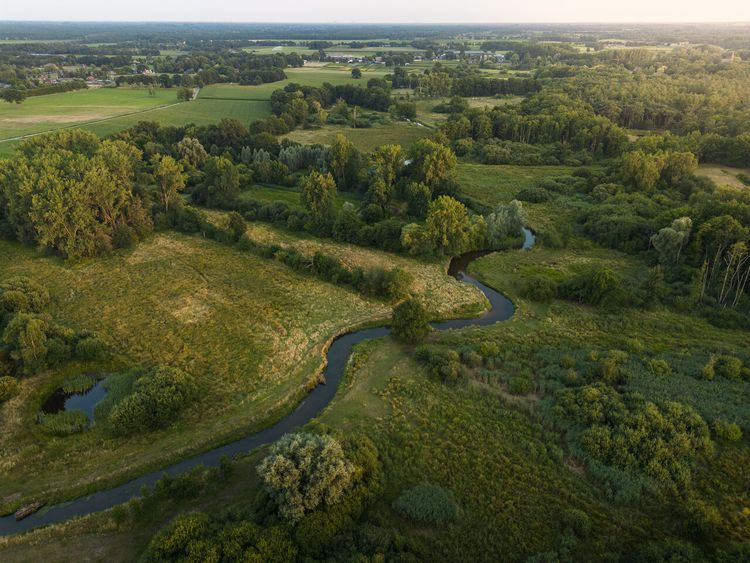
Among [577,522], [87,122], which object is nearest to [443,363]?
[577,522]

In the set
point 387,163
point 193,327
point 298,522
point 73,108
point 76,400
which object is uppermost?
point 73,108

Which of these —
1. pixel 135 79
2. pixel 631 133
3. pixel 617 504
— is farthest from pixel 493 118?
pixel 135 79

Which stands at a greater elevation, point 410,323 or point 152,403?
point 410,323

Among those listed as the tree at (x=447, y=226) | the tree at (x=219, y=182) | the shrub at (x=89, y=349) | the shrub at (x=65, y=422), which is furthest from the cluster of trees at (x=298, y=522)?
the tree at (x=219, y=182)

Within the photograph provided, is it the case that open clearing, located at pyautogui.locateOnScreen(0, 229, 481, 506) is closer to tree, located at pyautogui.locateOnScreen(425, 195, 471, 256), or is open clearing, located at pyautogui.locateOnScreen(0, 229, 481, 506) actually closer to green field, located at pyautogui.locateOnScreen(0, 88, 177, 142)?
tree, located at pyautogui.locateOnScreen(425, 195, 471, 256)

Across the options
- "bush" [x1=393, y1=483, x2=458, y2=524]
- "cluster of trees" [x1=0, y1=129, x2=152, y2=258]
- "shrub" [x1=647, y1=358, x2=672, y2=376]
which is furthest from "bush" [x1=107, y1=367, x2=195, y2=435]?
"shrub" [x1=647, y1=358, x2=672, y2=376]

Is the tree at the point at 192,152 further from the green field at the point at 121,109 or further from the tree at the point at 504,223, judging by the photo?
the tree at the point at 504,223

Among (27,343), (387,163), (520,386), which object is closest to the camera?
(520,386)

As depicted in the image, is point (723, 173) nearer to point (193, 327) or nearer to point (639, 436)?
point (639, 436)
